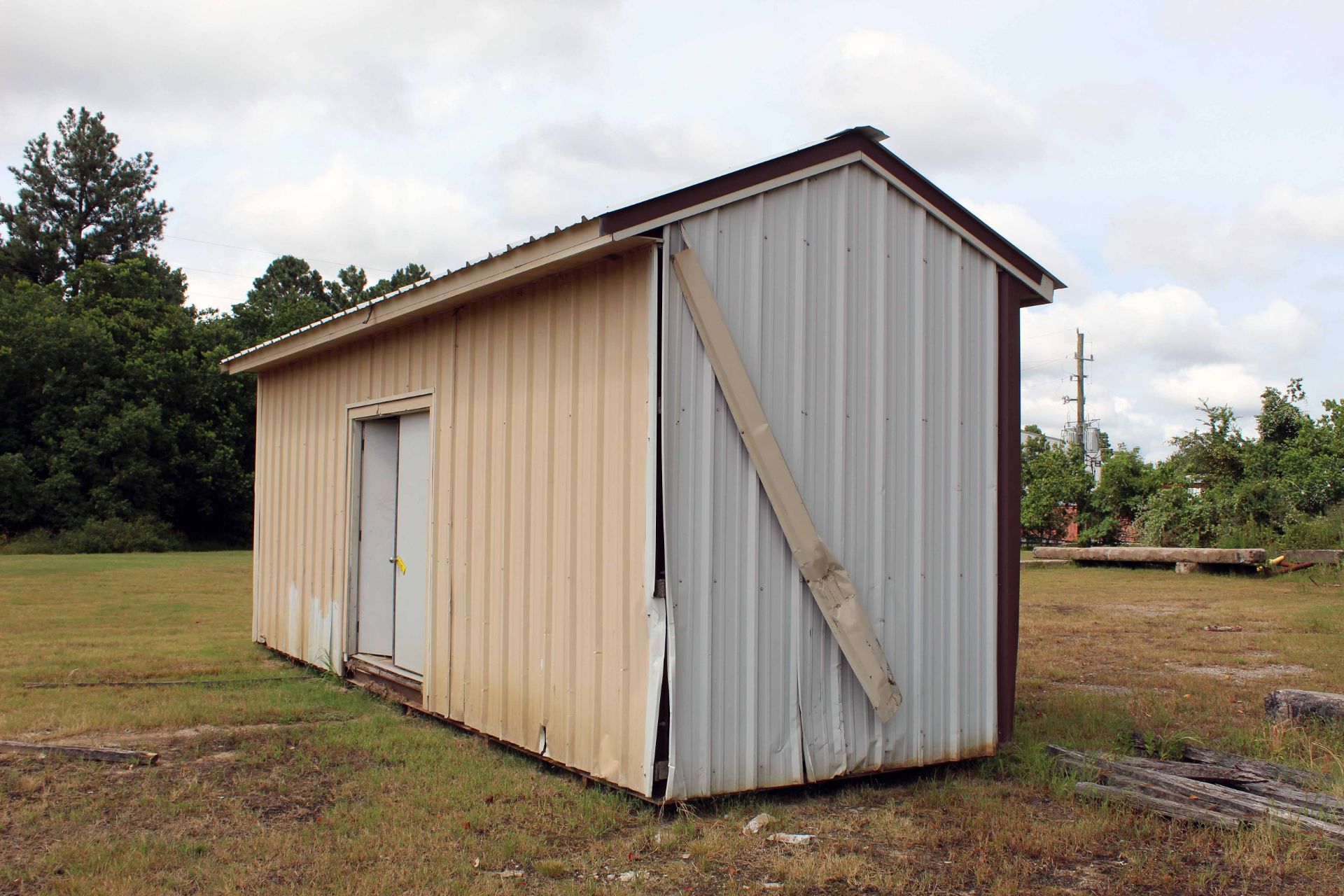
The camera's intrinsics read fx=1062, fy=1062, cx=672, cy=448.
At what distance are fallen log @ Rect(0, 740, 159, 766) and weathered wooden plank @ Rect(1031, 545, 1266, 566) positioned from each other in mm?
18784

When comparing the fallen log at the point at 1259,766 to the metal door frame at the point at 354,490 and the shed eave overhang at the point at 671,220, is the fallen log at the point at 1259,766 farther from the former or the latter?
the metal door frame at the point at 354,490

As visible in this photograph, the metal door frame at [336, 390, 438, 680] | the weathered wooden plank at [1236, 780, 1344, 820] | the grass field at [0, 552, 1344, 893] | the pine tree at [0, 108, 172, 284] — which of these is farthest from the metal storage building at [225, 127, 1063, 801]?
the pine tree at [0, 108, 172, 284]

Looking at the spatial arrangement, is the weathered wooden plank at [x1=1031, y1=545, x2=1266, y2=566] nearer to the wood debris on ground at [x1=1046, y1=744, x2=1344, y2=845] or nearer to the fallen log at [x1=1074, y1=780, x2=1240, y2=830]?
the wood debris on ground at [x1=1046, y1=744, x2=1344, y2=845]

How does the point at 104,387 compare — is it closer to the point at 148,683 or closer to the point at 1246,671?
the point at 148,683

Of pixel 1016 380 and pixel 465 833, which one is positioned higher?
pixel 1016 380

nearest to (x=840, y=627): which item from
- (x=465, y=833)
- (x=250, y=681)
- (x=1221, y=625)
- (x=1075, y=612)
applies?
(x=465, y=833)

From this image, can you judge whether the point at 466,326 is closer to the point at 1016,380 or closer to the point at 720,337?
the point at 720,337

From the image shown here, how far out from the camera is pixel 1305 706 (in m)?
6.86

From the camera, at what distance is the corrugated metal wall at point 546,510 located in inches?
209

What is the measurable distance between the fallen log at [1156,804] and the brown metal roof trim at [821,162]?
315cm

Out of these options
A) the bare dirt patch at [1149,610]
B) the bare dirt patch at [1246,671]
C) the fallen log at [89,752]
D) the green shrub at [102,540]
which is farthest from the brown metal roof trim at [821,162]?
the green shrub at [102,540]

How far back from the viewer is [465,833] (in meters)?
4.80

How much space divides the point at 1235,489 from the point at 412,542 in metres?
19.4

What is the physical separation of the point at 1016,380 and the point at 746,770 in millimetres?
3071
